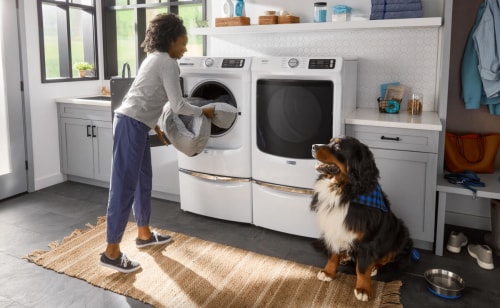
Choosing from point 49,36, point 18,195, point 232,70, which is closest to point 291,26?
point 232,70

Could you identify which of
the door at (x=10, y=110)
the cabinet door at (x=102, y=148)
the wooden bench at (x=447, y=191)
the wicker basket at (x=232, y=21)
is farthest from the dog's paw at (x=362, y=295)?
the door at (x=10, y=110)

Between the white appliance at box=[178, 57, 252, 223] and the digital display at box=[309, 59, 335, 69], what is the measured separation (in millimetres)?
472

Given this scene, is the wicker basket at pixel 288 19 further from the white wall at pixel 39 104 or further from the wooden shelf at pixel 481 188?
the white wall at pixel 39 104

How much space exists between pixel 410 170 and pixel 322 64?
892 mm

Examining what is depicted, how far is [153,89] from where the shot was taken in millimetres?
2484

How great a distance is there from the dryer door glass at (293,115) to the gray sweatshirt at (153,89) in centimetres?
72

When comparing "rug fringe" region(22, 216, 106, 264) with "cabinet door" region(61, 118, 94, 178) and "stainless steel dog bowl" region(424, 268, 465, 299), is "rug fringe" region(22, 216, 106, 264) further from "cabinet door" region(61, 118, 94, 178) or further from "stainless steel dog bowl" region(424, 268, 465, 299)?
"stainless steel dog bowl" region(424, 268, 465, 299)

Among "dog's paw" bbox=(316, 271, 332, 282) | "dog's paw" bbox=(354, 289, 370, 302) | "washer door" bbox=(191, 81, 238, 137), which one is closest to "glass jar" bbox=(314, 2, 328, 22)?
"washer door" bbox=(191, 81, 238, 137)

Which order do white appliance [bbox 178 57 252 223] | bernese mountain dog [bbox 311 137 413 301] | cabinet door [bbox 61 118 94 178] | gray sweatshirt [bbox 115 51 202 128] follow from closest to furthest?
bernese mountain dog [bbox 311 137 413 301]
gray sweatshirt [bbox 115 51 202 128]
white appliance [bbox 178 57 252 223]
cabinet door [bbox 61 118 94 178]

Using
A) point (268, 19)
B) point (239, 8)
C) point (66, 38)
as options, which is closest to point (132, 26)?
point (66, 38)

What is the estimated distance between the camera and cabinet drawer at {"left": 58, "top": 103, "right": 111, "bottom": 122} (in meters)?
4.07

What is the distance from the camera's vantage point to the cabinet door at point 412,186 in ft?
9.11

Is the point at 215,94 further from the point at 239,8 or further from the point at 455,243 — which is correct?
the point at 455,243

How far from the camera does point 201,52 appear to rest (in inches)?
168
